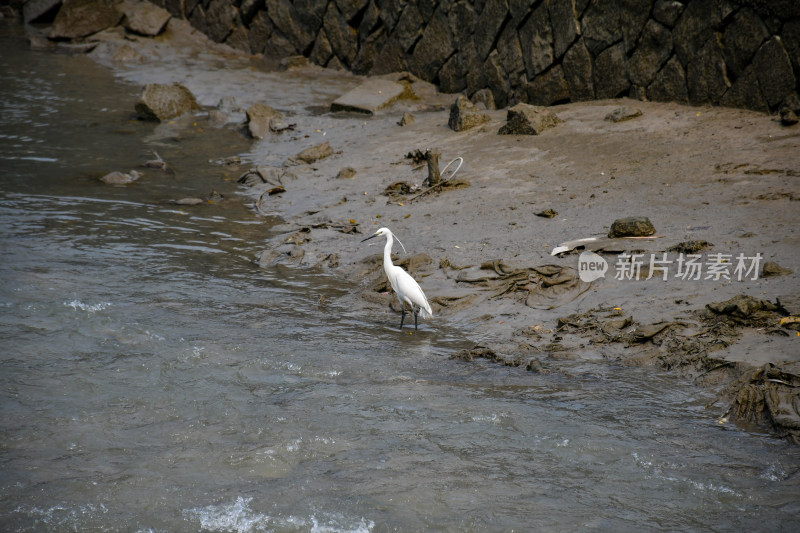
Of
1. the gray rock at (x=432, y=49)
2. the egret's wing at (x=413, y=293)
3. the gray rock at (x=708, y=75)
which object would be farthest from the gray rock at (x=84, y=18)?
the egret's wing at (x=413, y=293)

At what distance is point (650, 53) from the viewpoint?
10.4m

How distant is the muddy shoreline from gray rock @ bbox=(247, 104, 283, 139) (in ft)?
0.95

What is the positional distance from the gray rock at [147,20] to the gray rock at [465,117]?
10.4 m

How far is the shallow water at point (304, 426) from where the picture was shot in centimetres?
407

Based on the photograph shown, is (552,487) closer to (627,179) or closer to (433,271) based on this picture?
(433,271)

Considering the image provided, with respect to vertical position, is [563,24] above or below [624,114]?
above

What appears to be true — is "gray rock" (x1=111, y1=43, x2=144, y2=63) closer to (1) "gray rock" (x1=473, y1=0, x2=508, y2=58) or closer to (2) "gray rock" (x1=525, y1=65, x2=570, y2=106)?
(1) "gray rock" (x1=473, y1=0, x2=508, y2=58)

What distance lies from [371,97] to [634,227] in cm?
734

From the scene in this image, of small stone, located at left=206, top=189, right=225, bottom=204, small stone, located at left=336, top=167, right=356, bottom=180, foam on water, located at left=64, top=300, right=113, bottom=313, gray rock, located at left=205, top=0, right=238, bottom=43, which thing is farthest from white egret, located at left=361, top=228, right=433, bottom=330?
gray rock, located at left=205, top=0, right=238, bottom=43

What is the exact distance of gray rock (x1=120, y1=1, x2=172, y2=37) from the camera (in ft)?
60.3

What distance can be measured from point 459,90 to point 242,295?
7.37 meters

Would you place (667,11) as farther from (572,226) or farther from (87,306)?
(87,306)

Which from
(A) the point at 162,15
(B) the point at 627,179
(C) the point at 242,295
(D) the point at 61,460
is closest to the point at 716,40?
(B) the point at 627,179

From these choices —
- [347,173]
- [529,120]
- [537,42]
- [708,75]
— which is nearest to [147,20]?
[347,173]
